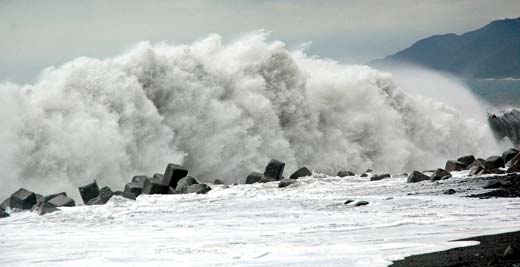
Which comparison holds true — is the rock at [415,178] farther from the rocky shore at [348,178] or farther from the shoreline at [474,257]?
the shoreline at [474,257]

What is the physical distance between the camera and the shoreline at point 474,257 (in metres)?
8.56

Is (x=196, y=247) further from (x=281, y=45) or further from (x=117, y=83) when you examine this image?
(x=281, y=45)

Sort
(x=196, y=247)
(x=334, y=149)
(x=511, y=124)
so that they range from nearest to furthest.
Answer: (x=196, y=247) → (x=334, y=149) → (x=511, y=124)

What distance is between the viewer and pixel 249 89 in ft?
87.4

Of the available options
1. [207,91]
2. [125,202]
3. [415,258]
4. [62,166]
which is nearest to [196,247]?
[415,258]

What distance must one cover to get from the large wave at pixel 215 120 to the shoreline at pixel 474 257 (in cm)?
1278

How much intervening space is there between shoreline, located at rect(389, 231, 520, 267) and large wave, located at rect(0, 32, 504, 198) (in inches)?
503

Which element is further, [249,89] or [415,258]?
[249,89]

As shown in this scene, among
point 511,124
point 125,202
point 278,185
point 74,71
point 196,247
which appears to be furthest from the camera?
point 511,124

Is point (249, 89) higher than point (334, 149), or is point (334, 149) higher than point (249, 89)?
point (249, 89)

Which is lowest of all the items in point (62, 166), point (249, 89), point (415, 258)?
point (415, 258)

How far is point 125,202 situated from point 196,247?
18.8ft

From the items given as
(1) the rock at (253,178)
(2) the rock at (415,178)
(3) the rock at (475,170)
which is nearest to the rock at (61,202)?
(1) the rock at (253,178)

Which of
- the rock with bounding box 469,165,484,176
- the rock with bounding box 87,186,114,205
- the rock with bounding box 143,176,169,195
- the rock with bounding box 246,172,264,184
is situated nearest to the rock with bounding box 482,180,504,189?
the rock with bounding box 469,165,484,176
